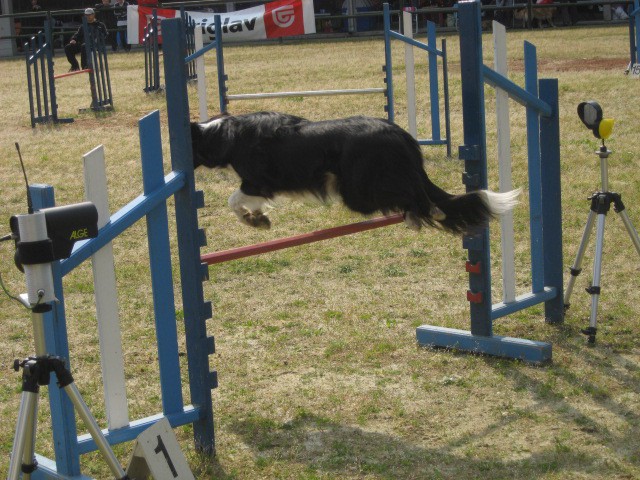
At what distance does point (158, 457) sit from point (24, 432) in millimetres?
650

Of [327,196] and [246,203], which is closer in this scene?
[327,196]

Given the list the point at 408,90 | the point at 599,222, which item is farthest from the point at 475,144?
the point at 408,90

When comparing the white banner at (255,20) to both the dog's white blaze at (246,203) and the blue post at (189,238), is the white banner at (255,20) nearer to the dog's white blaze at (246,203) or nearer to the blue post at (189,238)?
the dog's white blaze at (246,203)

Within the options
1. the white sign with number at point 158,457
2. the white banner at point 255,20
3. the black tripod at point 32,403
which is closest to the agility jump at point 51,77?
the white banner at point 255,20

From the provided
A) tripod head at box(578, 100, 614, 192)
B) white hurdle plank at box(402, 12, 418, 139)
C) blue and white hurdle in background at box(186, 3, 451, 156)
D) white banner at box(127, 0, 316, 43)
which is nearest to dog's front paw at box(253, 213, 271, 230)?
tripod head at box(578, 100, 614, 192)

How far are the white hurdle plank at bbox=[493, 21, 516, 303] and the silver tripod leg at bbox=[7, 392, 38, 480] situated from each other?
2.90m

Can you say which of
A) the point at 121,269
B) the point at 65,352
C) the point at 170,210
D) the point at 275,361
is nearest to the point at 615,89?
the point at 170,210

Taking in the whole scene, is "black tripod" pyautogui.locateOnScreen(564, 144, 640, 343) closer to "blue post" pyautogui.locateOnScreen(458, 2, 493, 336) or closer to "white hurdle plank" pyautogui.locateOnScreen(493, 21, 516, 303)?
"white hurdle plank" pyautogui.locateOnScreen(493, 21, 516, 303)

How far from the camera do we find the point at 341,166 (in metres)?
5.13

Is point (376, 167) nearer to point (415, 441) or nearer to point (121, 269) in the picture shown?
point (415, 441)

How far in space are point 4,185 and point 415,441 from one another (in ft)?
23.5

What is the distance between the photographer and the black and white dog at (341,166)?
5.02 meters

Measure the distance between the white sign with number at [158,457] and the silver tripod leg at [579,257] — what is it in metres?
2.77

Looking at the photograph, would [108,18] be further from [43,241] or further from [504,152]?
[43,241]
